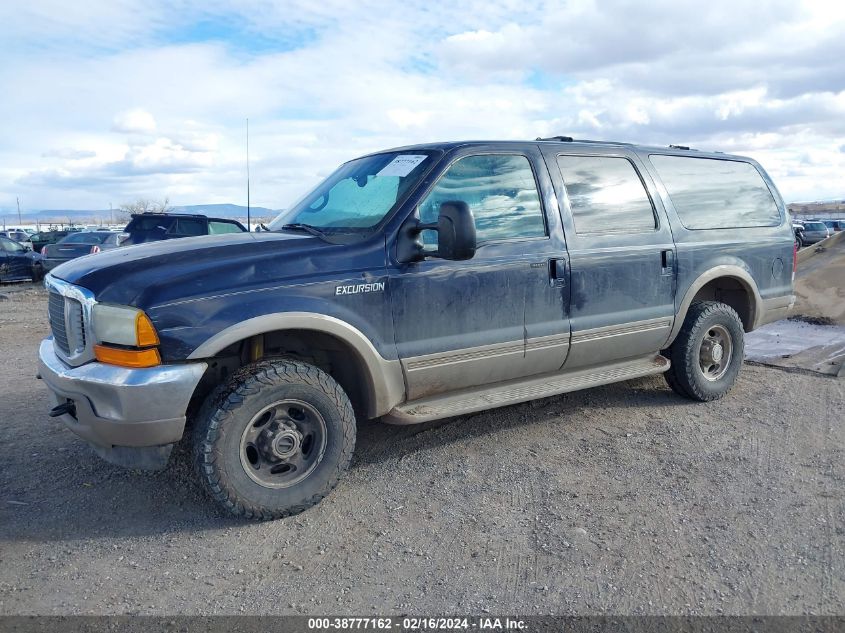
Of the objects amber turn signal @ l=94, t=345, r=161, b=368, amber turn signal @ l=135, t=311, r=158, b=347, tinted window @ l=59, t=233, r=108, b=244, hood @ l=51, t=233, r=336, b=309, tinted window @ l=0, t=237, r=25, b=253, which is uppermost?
hood @ l=51, t=233, r=336, b=309

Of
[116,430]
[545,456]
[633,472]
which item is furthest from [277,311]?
[633,472]

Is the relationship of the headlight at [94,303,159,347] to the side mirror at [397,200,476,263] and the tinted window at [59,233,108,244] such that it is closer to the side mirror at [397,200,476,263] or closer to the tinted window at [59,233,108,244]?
the side mirror at [397,200,476,263]

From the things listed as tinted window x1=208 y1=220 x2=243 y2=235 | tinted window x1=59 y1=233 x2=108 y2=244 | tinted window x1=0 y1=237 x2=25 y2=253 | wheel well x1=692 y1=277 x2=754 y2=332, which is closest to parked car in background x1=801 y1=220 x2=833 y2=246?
tinted window x1=208 y1=220 x2=243 y2=235

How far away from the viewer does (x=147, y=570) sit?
10.9 feet

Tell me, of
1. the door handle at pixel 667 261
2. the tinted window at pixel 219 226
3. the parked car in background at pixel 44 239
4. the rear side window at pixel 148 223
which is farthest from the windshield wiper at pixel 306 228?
the parked car in background at pixel 44 239

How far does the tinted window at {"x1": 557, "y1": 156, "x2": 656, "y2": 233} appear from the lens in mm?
4930

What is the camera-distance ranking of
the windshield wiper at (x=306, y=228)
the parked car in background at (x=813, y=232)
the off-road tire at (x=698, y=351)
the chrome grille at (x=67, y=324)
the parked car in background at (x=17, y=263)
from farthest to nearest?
the parked car in background at (x=813, y=232), the parked car in background at (x=17, y=263), the off-road tire at (x=698, y=351), the windshield wiper at (x=306, y=228), the chrome grille at (x=67, y=324)

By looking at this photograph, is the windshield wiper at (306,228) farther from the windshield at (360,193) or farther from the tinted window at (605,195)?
the tinted window at (605,195)

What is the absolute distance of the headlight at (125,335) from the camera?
3.42 m

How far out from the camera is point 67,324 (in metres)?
3.78

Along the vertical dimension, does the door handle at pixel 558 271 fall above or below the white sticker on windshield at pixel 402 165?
below

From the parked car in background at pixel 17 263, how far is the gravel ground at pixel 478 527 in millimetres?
14351

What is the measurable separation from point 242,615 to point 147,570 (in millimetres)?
652

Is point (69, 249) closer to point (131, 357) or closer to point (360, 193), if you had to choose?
point (360, 193)
